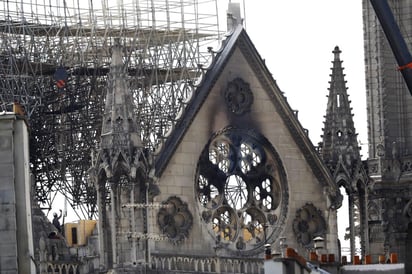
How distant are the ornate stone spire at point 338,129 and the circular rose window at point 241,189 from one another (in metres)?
2.41

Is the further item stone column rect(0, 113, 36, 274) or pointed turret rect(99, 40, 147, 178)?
pointed turret rect(99, 40, 147, 178)

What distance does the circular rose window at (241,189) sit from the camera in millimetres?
113188

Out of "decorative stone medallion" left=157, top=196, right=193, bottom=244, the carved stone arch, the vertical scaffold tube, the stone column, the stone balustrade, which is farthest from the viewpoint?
the carved stone arch

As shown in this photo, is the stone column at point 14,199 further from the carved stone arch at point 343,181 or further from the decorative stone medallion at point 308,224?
the carved stone arch at point 343,181

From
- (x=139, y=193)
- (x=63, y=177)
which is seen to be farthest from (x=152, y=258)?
(x=63, y=177)

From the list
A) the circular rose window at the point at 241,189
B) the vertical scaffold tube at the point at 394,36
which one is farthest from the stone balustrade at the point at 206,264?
the vertical scaffold tube at the point at 394,36

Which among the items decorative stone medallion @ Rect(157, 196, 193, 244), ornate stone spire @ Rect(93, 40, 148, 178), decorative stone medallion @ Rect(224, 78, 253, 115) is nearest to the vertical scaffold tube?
ornate stone spire @ Rect(93, 40, 148, 178)

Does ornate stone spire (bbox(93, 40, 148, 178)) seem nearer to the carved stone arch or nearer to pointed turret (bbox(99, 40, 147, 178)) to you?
pointed turret (bbox(99, 40, 147, 178))

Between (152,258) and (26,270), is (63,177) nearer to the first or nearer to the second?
(152,258)

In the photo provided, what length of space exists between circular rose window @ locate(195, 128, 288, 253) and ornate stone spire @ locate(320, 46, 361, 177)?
2.41m

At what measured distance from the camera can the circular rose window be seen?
11319 cm

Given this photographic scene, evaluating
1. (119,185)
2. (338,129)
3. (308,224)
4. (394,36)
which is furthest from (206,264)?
(394,36)

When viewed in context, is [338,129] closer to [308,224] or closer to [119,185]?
[308,224]

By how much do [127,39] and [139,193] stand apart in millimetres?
20172
